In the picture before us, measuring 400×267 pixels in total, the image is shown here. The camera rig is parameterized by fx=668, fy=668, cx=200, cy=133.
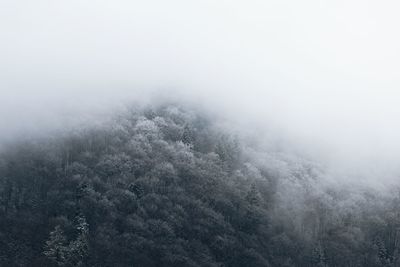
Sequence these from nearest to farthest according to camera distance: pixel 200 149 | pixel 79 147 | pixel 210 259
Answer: pixel 210 259
pixel 79 147
pixel 200 149

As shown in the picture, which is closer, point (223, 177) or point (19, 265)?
point (19, 265)

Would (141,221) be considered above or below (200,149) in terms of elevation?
below

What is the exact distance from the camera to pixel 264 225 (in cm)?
14900

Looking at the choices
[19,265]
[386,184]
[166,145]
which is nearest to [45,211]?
[19,265]

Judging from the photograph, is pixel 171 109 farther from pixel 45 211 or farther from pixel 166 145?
pixel 45 211

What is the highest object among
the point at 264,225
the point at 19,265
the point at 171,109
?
the point at 171,109

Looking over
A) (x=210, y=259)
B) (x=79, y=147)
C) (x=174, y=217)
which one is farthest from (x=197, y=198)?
(x=79, y=147)

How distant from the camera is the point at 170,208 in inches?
5851

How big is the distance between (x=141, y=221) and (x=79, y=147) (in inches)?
1133

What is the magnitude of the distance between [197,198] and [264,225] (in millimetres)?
16647

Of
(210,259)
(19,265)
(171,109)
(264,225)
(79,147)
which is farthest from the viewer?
(171,109)

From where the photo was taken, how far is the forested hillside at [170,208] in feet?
441

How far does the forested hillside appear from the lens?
134375 mm

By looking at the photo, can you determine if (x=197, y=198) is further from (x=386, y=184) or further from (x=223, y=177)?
(x=386, y=184)
